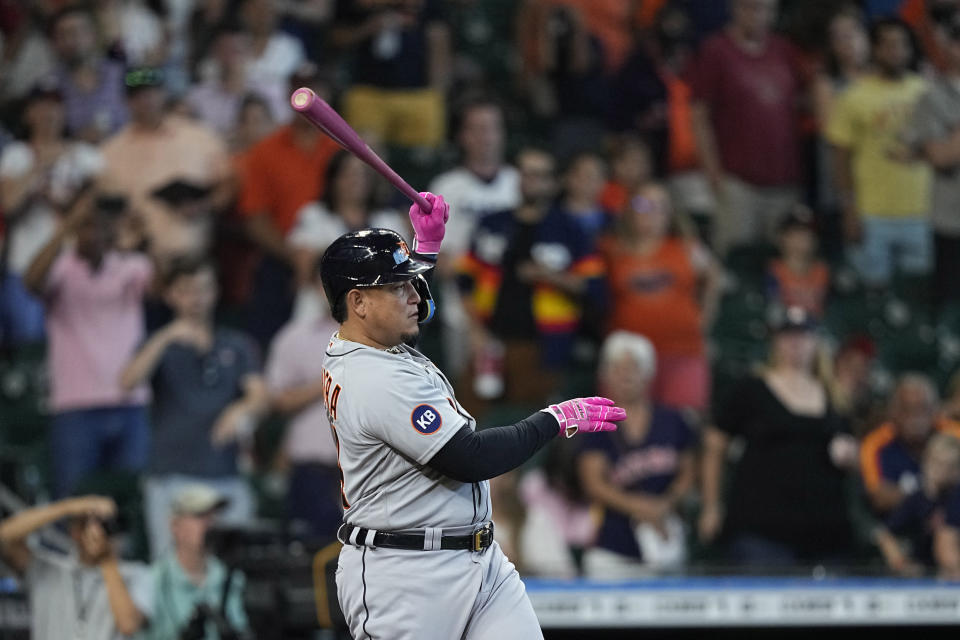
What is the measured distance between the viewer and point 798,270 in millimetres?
7699

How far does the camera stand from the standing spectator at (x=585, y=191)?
24.7ft

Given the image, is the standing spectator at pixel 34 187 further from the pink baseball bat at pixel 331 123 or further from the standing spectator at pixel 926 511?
the standing spectator at pixel 926 511

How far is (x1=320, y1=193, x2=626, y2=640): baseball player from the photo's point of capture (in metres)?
3.57

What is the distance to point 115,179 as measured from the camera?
23.8 feet

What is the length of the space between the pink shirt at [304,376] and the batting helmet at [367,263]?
111 inches

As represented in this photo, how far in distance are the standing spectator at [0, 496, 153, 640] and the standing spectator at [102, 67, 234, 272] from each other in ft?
6.86

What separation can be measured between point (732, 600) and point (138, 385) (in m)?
2.63

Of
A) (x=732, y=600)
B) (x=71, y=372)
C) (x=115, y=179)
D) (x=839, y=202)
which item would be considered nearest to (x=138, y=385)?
(x=71, y=372)

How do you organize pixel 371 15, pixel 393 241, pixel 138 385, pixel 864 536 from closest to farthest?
pixel 393 241, pixel 138 385, pixel 864 536, pixel 371 15

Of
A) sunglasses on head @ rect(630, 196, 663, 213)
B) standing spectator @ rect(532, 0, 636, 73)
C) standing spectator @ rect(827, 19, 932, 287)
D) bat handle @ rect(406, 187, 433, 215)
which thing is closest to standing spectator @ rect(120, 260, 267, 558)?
sunglasses on head @ rect(630, 196, 663, 213)

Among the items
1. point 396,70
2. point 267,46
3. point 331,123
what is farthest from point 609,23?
point 331,123

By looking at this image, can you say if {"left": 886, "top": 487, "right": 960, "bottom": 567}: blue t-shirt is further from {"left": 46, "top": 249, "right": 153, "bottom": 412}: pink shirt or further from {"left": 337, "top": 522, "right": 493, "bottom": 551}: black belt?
{"left": 46, "top": 249, "right": 153, "bottom": 412}: pink shirt

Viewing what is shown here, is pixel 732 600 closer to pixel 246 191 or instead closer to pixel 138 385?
pixel 138 385

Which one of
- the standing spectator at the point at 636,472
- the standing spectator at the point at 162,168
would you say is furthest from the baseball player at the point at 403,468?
the standing spectator at the point at 162,168
